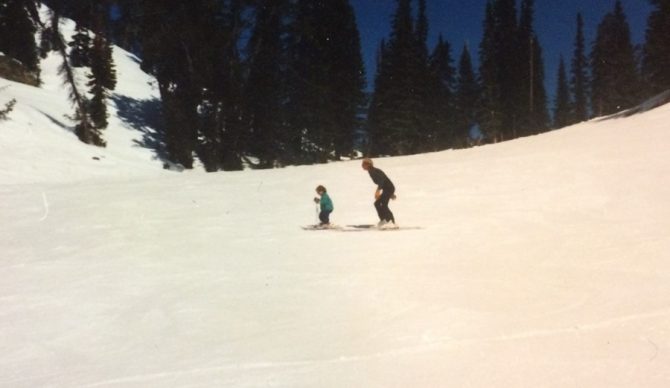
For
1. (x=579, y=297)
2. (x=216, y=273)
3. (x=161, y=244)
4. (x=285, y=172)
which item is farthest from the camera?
(x=285, y=172)

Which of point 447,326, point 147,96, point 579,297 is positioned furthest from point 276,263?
point 147,96

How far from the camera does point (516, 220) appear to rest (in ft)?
45.2

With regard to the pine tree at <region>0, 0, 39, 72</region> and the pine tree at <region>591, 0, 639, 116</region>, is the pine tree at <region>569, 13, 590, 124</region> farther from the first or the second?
the pine tree at <region>0, 0, 39, 72</region>

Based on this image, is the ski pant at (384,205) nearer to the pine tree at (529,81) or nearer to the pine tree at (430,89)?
the pine tree at (430,89)

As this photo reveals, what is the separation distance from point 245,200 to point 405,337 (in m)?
12.9

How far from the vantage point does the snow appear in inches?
218

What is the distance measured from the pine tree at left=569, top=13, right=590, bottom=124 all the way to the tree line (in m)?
17.3

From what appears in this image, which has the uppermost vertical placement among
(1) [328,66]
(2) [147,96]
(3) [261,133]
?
(1) [328,66]

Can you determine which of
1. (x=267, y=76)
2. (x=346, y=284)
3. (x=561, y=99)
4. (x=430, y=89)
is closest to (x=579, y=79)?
(x=561, y=99)

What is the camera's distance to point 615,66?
71375 mm

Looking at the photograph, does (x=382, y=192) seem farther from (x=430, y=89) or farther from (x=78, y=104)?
(x=430, y=89)

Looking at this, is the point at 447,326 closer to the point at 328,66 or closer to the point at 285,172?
the point at 285,172

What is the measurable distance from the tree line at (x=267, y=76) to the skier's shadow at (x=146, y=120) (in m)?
0.65

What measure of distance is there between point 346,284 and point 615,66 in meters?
73.5
